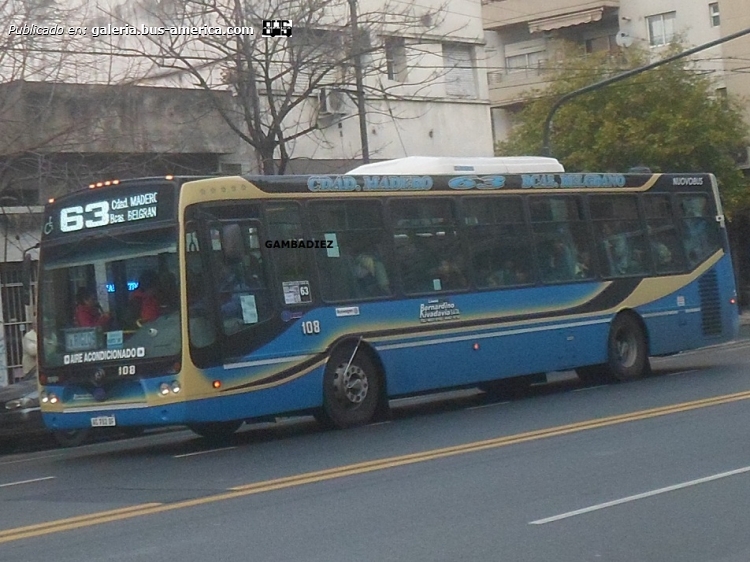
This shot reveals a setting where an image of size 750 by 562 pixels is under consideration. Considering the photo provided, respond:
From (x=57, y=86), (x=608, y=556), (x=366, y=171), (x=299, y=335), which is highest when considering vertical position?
(x=57, y=86)

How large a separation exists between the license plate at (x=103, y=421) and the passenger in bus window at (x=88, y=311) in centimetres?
103

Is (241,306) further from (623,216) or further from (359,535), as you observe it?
(623,216)

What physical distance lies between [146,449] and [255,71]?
10.1 m

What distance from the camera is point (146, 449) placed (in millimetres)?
15500

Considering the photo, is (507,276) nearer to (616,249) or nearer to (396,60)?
(616,249)

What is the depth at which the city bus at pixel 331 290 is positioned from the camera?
46.2ft

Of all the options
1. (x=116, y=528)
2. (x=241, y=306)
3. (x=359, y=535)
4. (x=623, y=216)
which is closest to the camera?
(x=359, y=535)

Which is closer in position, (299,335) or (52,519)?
(52,519)

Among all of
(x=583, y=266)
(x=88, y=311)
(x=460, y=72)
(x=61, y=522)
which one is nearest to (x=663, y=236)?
(x=583, y=266)

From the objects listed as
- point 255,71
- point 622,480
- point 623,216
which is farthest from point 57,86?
point 622,480

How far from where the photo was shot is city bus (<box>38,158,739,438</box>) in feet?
46.2

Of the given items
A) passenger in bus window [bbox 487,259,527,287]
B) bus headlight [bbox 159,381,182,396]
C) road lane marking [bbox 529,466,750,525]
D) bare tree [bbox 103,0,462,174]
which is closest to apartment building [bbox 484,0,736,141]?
bare tree [bbox 103,0,462,174]

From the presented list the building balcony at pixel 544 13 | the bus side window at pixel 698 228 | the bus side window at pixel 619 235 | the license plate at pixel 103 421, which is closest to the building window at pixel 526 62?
the building balcony at pixel 544 13

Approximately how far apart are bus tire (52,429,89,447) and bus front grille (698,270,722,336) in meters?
9.97
